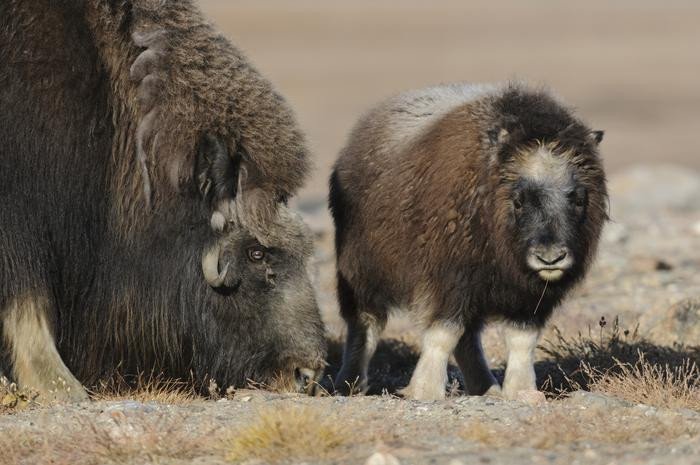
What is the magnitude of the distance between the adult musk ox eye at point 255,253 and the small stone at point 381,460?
60.2 inches

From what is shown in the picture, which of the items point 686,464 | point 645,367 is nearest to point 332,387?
point 645,367

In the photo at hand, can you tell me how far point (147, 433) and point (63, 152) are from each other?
4.44 ft

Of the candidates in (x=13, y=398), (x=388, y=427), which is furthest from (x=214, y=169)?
(x=388, y=427)

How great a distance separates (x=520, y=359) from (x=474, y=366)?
1.85 ft

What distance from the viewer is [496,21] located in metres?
65.0

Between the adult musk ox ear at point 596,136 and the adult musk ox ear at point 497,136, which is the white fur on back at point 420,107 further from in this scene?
the adult musk ox ear at point 596,136

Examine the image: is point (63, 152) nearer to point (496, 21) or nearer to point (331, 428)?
point (331, 428)

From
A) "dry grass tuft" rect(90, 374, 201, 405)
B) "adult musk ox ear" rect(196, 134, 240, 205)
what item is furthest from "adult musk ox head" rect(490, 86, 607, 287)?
"dry grass tuft" rect(90, 374, 201, 405)

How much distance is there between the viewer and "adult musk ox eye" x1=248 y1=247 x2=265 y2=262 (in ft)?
18.1

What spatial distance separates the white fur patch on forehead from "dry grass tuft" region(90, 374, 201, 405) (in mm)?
1658

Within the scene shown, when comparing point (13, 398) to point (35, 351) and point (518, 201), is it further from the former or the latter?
point (518, 201)

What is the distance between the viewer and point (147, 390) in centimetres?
546

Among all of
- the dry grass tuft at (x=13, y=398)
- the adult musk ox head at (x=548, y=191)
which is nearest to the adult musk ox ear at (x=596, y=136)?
the adult musk ox head at (x=548, y=191)

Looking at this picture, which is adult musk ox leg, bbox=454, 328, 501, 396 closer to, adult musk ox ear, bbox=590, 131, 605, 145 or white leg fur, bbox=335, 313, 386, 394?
white leg fur, bbox=335, 313, 386, 394
